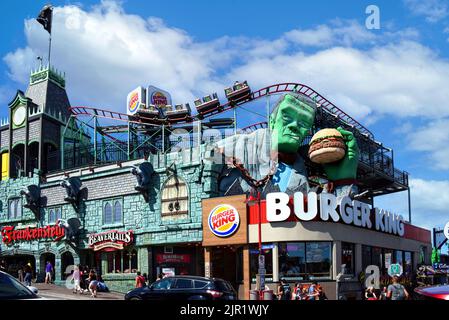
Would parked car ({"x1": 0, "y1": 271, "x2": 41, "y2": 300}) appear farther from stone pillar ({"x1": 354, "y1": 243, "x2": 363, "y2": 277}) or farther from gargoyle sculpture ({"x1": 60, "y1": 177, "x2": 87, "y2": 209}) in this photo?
gargoyle sculpture ({"x1": 60, "y1": 177, "x2": 87, "y2": 209})

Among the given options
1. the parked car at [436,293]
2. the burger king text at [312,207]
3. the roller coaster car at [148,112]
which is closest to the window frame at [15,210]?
the roller coaster car at [148,112]

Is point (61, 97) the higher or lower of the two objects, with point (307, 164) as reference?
higher

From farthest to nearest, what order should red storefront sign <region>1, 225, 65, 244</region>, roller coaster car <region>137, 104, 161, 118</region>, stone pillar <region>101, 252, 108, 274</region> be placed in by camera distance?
roller coaster car <region>137, 104, 161, 118</region> < red storefront sign <region>1, 225, 65, 244</region> < stone pillar <region>101, 252, 108, 274</region>

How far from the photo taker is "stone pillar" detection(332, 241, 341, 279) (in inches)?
1168

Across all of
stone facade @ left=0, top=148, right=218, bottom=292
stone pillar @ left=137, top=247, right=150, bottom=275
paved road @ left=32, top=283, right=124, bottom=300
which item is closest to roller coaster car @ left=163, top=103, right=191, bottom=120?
stone facade @ left=0, top=148, right=218, bottom=292

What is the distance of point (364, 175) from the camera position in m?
45.7

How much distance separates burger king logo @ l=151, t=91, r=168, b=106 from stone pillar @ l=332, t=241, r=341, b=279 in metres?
22.2

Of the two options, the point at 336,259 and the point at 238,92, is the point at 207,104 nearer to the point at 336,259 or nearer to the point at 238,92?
the point at 238,92

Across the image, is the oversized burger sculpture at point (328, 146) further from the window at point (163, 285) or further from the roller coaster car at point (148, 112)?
the window at point (163, 285)

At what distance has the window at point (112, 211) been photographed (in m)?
36.6
